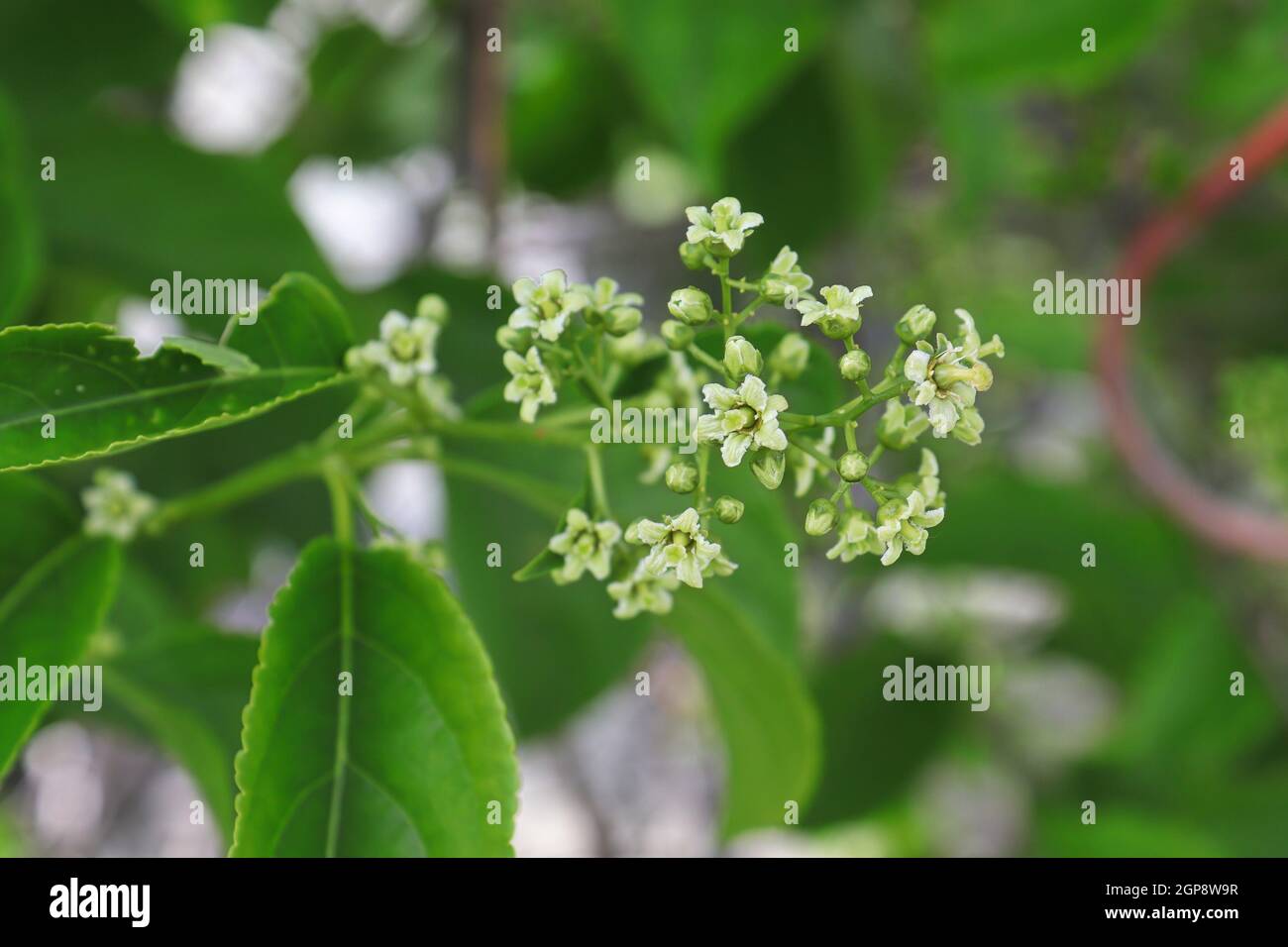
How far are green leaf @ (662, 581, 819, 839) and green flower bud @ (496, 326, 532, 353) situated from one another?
261 mm

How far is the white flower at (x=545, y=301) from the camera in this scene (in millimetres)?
793

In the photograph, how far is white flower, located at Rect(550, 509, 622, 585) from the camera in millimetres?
793

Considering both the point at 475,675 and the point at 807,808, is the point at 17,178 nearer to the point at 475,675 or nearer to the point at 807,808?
the point at 475,675

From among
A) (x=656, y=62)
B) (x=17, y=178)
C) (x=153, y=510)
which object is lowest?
(x=153, y=510)

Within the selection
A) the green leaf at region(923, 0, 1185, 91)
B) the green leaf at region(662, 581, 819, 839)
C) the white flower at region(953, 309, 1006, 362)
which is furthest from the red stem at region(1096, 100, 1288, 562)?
the white flower at region(953, 309, 1006, 362)

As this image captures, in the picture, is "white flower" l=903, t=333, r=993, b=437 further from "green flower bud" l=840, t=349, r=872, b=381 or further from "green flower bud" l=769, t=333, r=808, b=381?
"green flower bud" l=769, t=333, r=808, b=381

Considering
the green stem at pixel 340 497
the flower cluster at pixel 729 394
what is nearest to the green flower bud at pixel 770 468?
the flower cluster at pixel 729 394

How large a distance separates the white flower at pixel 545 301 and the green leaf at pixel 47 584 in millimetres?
376

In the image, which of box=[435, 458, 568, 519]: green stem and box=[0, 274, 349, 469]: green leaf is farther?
box=[435, 458, 568, 519]: green stem

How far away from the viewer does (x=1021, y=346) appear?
88.7 inches

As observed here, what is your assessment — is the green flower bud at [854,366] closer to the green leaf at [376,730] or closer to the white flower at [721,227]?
the white flower at [721,227]

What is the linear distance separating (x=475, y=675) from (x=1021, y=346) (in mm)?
1724
